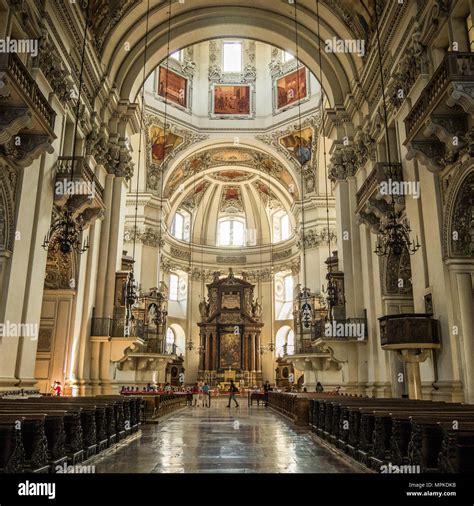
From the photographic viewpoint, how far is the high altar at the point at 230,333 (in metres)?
27.2

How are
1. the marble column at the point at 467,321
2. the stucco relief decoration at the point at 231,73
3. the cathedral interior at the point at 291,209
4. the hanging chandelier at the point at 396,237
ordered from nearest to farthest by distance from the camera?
the cathedral interior at the point at 291,209, the marble column at the point at 467,321, the hanging chandelier at the point at 396,237, the stucco relief decoration at the point at 231,73

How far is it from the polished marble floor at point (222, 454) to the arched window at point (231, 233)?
23764mm

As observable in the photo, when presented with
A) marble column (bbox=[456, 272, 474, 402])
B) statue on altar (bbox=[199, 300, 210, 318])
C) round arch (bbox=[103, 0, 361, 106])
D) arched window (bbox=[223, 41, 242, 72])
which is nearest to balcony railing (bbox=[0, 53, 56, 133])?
round arch (bbox=[103, 0, 361, 106])

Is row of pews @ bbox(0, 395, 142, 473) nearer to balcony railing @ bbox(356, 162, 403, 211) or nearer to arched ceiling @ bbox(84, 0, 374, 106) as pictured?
balcony railing @ bbox(356, 162, 403, 211)

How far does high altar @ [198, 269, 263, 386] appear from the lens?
89.2 feet

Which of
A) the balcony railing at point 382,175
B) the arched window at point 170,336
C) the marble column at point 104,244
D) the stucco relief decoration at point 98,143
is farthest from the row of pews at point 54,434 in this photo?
the arched window at point 170,336

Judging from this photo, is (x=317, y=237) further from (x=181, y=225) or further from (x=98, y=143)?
(x=98, y=143)

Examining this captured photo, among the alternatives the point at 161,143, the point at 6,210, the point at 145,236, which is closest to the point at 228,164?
the point at 161,143

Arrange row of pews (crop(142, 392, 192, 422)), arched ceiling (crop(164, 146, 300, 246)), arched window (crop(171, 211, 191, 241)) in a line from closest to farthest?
row of pews (crop(142, 392, 192, 422)), arched ceiling (crop(164, 146, 300, 246)), arched window (crop(171, 211, 191, 241))

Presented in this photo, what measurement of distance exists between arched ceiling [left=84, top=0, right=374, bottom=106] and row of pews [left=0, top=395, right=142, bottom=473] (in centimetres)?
1094

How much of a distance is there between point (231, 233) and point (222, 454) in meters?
26.6

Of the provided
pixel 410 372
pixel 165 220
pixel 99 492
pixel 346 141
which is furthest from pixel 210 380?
pixel 99 492

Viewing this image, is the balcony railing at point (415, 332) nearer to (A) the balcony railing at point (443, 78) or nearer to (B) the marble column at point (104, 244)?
(A) the balcony railing at point (443, 78)

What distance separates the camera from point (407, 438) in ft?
13.7
